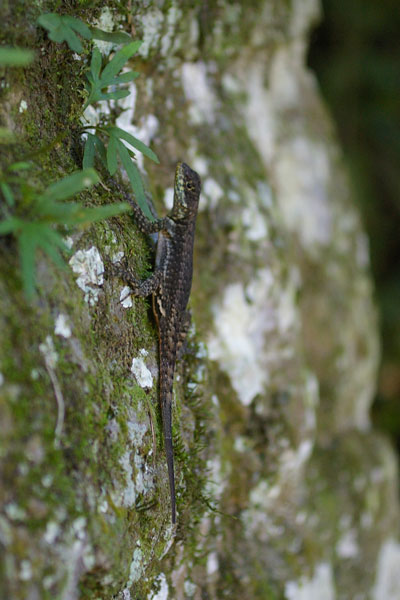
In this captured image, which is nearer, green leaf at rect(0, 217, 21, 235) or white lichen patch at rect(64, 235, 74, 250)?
green leaf at rect(0, 217, 21, 235)

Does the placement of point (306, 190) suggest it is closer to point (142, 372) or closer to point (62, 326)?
point (142, 372)

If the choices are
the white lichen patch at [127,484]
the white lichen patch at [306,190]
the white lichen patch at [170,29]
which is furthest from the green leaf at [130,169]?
the white lichen patch at [306,190]

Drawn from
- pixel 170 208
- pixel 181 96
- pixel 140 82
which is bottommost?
pixel 170 208

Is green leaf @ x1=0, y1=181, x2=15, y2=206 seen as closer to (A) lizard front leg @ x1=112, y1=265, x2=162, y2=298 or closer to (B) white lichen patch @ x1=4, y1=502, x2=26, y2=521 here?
(A) lizard front leg @ x1=112, y1=265, x2=162, y2=298

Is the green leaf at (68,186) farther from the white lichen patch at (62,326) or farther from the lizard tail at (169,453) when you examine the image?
the lizard tail at (169,453)

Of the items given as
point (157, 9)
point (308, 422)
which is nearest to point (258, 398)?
point (308, 422)

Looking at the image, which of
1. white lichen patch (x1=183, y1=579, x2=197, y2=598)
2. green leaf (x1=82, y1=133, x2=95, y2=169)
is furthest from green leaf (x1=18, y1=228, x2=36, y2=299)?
white lichen patch (x1=183, y1=579, x2=197, y2=598)

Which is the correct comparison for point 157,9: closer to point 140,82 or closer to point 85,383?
point 140,82
